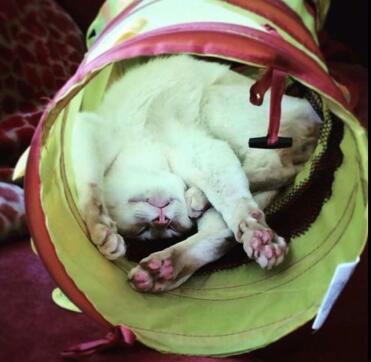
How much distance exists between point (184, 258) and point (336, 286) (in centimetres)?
25

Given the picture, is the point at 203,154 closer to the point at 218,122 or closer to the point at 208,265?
the point at 218,122

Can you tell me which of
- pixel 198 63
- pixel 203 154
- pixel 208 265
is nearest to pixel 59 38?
pixel 198 63

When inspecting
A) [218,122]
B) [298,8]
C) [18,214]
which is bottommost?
[18,214]

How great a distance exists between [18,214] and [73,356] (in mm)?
368

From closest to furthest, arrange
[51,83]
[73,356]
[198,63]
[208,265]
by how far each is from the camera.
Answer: [73,356]
[208,265]
[198,63]
[51,83]

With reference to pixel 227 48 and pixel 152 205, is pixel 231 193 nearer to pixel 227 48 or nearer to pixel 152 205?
pixel 152 205

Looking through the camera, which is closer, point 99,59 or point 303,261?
point 99,59

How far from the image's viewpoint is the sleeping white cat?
3.28ft

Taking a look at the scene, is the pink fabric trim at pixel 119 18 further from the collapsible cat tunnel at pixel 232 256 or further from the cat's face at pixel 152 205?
the cat's face at pixel 152 205

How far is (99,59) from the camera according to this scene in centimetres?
76

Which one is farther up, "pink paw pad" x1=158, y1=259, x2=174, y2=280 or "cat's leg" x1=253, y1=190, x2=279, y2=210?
"cat's leg" x1=253, y1=190, x2=279, y2=210

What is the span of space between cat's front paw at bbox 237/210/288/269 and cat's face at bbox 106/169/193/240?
160 mm

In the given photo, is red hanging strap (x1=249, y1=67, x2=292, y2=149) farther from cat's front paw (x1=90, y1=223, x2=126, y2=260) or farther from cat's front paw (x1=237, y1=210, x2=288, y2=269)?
cat's front paw (x1=90, y1=223, x2=126, y2=260)

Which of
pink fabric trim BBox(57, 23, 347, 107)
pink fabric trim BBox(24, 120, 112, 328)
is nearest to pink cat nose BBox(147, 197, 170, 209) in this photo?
pink fabric trim BBox(24, 120, 112, 328)
